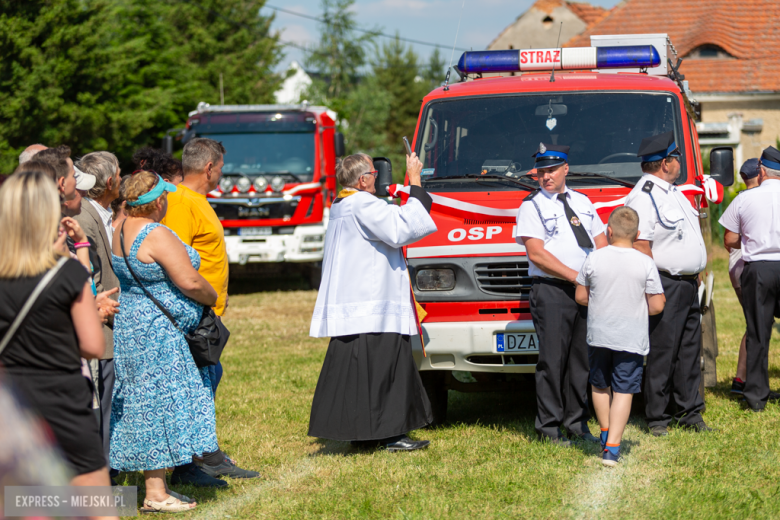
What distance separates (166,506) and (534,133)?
12.5 feet

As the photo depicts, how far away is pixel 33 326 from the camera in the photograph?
319cm

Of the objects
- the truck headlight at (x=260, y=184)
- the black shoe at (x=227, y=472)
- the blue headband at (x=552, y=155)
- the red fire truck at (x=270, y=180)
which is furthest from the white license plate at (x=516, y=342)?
the truck headlight at (x=260, y=184)

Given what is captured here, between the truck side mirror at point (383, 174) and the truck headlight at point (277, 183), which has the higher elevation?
the truck side mirror at point (383, 174)

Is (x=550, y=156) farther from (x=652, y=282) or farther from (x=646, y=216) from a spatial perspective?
(x=652, y=282)

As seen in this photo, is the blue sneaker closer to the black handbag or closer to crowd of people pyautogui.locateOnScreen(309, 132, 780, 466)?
crowd of people pyautogui.locateOnScreen(309, 132, 780, 466)

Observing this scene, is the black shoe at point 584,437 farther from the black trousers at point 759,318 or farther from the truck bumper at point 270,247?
the truck bumper at point 270,247

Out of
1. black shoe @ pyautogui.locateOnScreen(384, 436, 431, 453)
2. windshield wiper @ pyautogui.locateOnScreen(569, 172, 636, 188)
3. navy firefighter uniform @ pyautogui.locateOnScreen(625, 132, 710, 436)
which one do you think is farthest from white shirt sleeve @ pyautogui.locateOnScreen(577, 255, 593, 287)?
black shoe @ pyautogui.locateOnScreen(384, 436, 431, 453)

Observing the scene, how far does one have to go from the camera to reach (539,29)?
36250 mm

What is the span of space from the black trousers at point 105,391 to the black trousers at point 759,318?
481cm

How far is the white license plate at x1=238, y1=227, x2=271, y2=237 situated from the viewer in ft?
50.6

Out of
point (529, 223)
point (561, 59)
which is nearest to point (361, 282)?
point (529, 223)

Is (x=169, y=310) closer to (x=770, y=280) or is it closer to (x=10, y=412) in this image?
(x=10, y=412)

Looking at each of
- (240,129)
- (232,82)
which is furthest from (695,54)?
(232,82)

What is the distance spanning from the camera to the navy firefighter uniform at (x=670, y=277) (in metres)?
5.66
